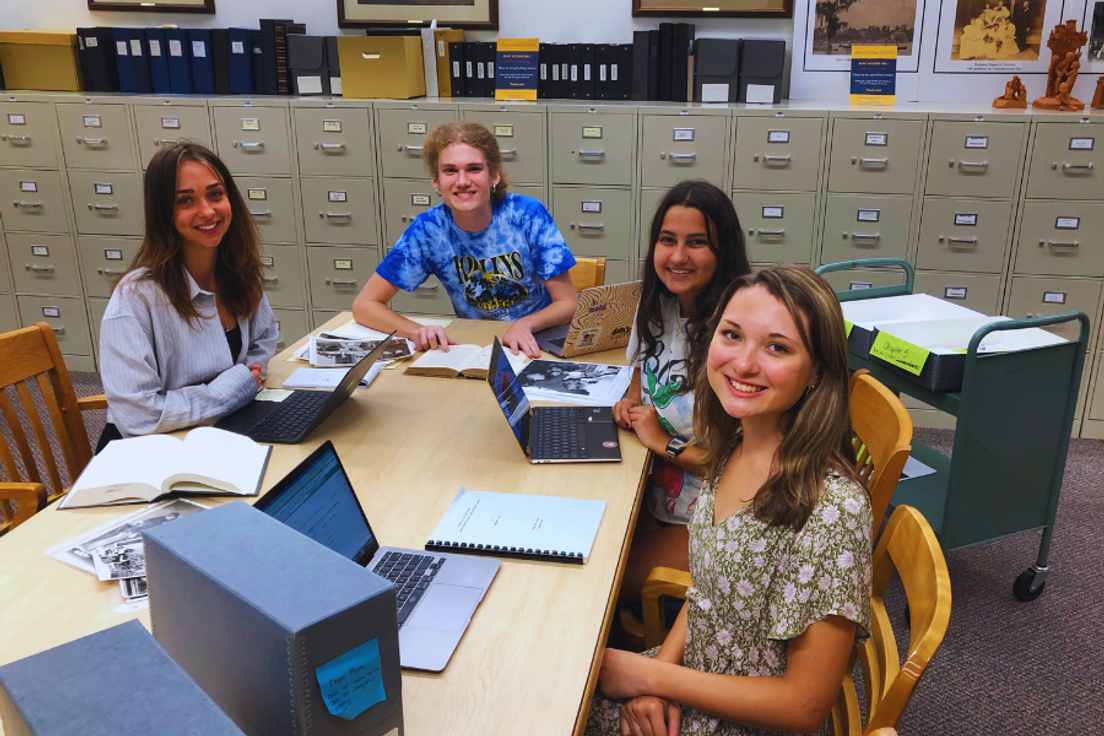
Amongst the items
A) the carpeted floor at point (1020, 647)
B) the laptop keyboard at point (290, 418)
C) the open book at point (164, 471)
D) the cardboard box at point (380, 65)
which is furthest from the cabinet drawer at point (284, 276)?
the carpeted floor at point (1020, 647)

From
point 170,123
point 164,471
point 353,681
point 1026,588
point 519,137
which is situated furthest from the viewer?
point 170,123

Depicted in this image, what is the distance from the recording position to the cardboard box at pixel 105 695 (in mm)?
609

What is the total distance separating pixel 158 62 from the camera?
4090 millimetres

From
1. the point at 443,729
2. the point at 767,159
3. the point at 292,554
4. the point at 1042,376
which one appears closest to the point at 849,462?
the point at 443,729

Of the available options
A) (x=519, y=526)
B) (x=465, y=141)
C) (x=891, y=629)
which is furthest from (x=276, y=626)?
(x=465, y=141)

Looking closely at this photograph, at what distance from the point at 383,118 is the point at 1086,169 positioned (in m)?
2.92

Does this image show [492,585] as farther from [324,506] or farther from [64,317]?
[64,317]

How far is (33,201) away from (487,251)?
285cm

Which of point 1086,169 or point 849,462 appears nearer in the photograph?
point 849,462

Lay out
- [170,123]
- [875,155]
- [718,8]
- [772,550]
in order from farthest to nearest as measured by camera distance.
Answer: [170,123], [718,8], [875,155], [772,550]

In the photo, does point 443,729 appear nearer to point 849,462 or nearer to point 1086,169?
point 849,462

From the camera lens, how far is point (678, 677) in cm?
120

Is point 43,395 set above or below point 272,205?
below

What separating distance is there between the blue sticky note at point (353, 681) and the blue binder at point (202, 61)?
398 cm
